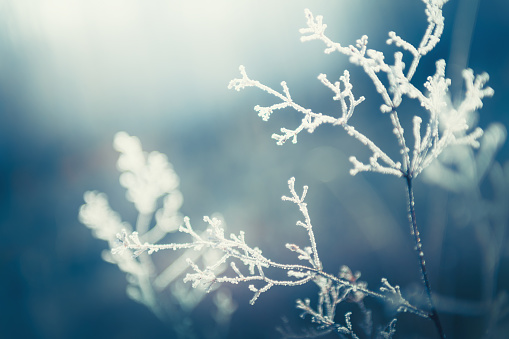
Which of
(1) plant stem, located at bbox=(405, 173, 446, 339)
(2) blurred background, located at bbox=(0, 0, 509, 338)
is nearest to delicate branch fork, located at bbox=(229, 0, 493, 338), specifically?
(1) plant stem, located at bbox=(405, 173, 446, 339)

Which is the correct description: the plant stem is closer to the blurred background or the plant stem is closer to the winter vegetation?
the winter vegetation

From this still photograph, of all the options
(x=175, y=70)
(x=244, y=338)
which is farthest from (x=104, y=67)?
(x=244, y=338)

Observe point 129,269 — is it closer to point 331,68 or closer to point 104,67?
point 331,68

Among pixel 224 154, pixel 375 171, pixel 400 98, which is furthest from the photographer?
pixel 224 154

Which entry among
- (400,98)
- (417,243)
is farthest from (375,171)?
(400,98)

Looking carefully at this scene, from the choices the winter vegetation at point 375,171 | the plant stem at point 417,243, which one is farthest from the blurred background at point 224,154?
the plant stem at point 417,243

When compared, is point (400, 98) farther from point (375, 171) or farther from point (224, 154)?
point (224, 154)

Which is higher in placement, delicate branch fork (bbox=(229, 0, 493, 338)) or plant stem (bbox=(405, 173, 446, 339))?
delicate branch fork (bbox=(229, 0, 493, 338))

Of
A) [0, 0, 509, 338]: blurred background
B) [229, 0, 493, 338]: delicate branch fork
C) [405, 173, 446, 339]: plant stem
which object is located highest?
[0, 0, 509, 338]: blurred background

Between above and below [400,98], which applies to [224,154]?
above
